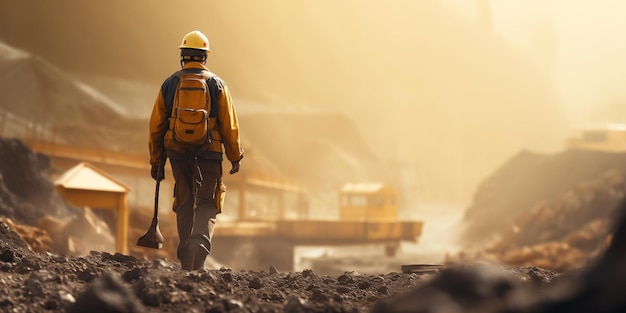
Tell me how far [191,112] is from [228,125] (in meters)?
0.37

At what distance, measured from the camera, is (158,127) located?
23.3 feet

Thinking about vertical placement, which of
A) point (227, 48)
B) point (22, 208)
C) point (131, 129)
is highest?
point (227, 48)

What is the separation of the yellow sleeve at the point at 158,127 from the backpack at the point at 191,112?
0.16 meters

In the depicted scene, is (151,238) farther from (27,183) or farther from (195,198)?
(27,183)

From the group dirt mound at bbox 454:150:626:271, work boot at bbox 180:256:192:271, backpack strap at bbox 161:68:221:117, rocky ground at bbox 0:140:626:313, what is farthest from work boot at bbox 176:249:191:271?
dirt mound at bbox 454:150:626:271

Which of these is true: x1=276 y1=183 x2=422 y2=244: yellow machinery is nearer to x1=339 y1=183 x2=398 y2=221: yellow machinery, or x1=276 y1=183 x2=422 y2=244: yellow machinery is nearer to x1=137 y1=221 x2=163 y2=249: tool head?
x1=339 y1=183 x2=398 y2=221: yellow machinery

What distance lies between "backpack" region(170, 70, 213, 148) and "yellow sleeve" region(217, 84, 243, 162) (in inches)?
4.9

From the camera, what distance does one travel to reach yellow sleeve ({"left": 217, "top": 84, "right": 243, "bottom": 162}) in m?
7.00

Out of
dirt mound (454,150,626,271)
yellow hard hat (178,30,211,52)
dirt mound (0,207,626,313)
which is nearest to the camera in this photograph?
dirt mound (0,207,626,313)

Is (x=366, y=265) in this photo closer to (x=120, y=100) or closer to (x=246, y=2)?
(x=120, y=100)

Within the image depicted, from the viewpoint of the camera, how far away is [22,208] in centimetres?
1888

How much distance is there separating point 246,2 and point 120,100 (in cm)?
3505

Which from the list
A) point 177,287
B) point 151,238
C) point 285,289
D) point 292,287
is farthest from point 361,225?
point 177,287

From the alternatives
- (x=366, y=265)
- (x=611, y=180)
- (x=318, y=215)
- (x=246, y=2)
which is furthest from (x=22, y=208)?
(x=246, y=2)
